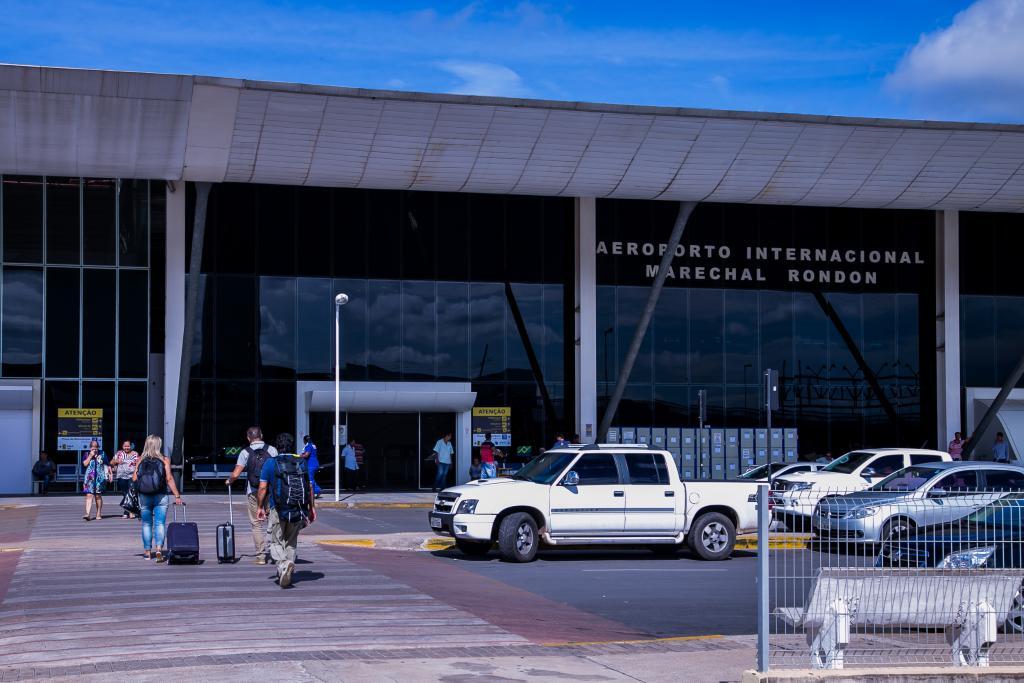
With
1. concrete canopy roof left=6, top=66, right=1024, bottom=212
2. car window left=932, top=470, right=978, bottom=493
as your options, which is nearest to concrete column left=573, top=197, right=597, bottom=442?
concrete canopy roof left=6, top=66, right=1024, bottom=212

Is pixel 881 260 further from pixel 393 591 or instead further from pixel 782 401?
pixel 393 591

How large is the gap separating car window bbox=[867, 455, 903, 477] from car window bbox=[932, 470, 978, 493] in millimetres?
5850

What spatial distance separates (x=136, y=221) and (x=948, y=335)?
27031mm

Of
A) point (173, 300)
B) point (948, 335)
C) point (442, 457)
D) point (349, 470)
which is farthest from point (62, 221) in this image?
point (948, 335)

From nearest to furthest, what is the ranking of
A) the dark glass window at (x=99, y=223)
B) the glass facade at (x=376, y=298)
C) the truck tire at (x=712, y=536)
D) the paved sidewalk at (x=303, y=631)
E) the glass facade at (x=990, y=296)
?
the paved sidewalk at (x=303, y=631), the truck tire at (x=712, y=536), the dark glass window at (x=99, y=223), the glass facade at (x=376, y=298), the glass facade at (x=990, y=296)

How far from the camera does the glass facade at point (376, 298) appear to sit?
36844mm

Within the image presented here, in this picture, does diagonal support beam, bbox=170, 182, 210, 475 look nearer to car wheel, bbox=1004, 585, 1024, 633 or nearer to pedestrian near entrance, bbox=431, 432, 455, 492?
pedestrian near entrance, bbox=431, 432, 455, 492

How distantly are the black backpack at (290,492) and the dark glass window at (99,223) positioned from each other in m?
23.4

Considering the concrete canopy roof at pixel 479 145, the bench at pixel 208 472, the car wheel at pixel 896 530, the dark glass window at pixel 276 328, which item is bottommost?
the bench at pixel 208 472

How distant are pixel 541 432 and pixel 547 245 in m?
6.09

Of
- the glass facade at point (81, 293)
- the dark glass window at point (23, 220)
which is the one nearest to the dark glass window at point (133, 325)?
the glass facade at point (81, 293)

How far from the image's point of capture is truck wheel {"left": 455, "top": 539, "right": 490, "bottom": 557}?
19.2 meters

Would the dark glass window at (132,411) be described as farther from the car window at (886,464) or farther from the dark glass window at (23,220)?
the car window at (886,464)

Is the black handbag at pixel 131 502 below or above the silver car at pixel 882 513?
below
